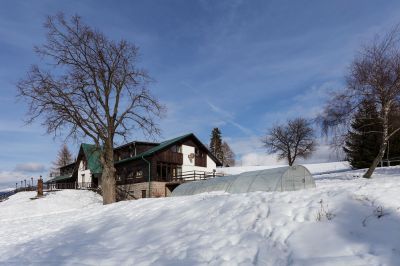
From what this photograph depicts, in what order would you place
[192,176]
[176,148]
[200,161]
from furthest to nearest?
[200,161] < [176,148] < [192,176]

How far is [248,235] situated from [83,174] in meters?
55.3

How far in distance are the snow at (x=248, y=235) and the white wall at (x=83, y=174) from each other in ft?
150

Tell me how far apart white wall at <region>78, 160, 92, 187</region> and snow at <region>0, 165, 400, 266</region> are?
45.7 metres

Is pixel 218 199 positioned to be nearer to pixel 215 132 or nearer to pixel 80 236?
pixel 80 236

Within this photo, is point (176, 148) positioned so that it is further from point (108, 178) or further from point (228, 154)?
point (228, 154)

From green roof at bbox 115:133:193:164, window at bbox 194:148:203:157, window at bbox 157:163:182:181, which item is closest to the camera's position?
green roof at bbox 115:133:193:164

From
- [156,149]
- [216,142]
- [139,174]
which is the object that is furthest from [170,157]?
[216,142]

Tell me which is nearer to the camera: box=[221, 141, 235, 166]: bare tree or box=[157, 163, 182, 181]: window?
box=[157, 163, 182, 181]: window

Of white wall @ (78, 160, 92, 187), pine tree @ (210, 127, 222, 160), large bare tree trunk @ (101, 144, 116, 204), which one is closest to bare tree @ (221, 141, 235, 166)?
pine tree @ (210, 127, 222, 160)

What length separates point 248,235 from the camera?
8781 mm

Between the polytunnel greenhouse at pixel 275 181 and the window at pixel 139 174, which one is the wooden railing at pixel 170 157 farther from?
the polytunnel greenhouse at pixel 275 181

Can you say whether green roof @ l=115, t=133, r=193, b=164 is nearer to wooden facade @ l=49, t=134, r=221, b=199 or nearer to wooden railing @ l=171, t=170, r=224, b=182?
wooden facade @ l=49, t=134, r=221, b=199

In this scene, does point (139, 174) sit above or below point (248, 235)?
above

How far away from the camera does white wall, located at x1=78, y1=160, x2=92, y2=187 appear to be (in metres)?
58.2
